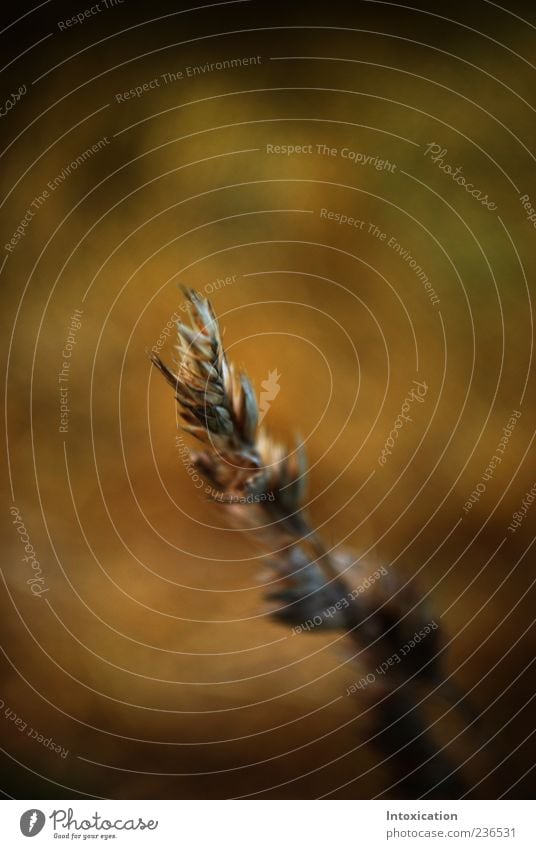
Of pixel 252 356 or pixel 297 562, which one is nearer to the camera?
pixel 297 562

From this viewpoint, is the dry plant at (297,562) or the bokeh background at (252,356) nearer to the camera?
the dry plant at (297,562)

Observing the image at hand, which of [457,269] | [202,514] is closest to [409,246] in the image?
[457,269]

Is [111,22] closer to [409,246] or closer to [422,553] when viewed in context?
[409,246]

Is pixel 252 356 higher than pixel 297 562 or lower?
higher

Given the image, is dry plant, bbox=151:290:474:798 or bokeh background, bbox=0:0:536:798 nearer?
dry plant, bbox=151:290:474:798

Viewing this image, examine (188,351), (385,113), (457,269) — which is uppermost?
(385,113)
